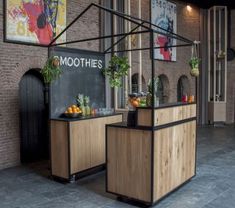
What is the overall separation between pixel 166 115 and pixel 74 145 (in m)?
1.71

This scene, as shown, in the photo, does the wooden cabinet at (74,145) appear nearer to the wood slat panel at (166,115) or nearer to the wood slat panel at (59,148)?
the wood slat panel at (59,148)

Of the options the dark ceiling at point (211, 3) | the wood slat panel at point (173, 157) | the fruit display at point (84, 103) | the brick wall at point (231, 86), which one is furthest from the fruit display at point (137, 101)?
the brick wall at point (231, 86)

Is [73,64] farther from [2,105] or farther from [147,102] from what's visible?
[147,102]

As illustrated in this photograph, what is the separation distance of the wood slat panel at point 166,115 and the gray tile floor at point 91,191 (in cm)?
112

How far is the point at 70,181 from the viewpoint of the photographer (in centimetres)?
511

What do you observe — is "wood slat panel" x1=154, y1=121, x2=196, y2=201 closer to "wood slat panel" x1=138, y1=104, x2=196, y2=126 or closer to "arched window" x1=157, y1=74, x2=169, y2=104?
"wood slat panel" x1=138, y1=104, x2=196, y2=126

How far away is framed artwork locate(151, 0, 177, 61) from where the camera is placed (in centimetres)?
1027

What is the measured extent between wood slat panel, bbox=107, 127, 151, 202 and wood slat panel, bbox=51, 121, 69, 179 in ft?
3.23

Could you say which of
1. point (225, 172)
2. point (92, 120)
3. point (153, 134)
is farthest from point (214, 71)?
point (153, 134)

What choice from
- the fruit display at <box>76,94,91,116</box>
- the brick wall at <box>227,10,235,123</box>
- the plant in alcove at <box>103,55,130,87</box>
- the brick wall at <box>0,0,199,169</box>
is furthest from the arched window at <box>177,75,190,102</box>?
the fruit display at <box>76,94,91,116</box>

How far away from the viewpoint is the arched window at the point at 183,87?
12.0m

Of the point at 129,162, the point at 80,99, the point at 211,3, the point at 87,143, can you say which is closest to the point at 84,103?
the point at 80,99

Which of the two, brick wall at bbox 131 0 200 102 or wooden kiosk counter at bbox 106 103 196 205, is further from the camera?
brick wall at bbox 131 0 200 102

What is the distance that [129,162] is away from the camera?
13.6ft
